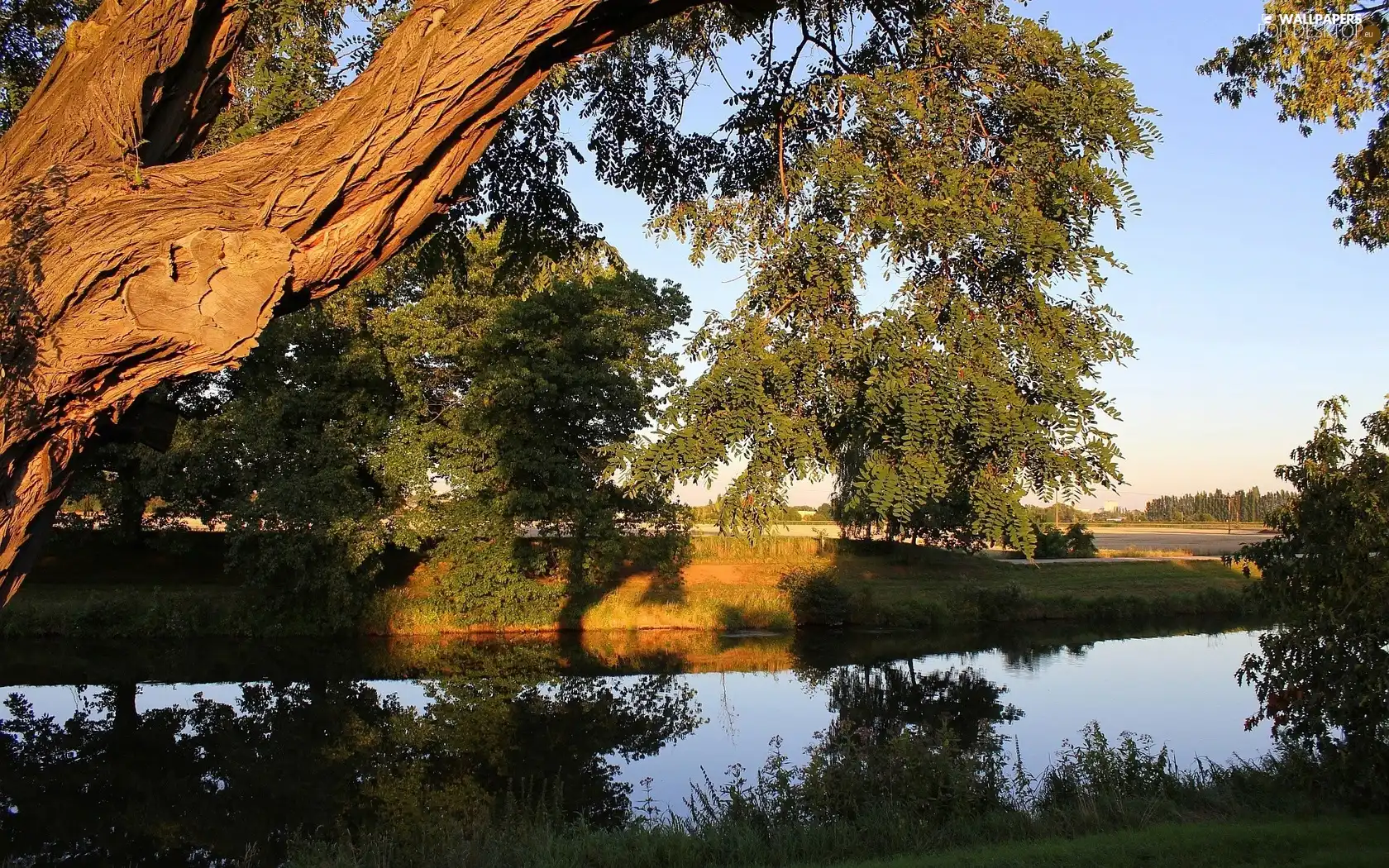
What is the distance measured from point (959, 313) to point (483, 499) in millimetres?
21173

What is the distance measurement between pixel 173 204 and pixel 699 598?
25.3 m

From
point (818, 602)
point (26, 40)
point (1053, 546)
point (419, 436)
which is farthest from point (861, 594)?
point (26, 40)

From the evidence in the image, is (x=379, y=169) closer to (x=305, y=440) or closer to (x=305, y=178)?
(x=305, y=178)

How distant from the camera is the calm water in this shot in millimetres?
12773

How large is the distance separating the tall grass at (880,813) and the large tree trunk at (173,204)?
5.41 meters

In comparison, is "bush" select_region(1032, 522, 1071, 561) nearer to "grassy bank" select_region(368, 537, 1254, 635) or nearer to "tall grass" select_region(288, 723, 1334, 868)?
"grassy bank" select_region(368, 537, 1254, 635)

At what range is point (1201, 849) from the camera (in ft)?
24.2

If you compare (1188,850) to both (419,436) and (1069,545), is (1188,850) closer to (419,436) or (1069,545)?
(419,436)

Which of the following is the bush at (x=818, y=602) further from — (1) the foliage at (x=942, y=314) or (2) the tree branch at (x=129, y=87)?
(2) the tree branch at (x=129, y=87)

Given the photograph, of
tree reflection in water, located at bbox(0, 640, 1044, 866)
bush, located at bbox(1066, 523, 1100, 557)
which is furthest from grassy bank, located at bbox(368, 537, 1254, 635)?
bush, located at bbox(1066, 523, 1100, 557)

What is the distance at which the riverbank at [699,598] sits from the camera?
82.9 feet

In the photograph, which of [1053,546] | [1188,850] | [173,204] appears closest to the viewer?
[173,204]

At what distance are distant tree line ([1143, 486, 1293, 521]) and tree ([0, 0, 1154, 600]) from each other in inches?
2857

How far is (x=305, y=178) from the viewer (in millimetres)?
3762
